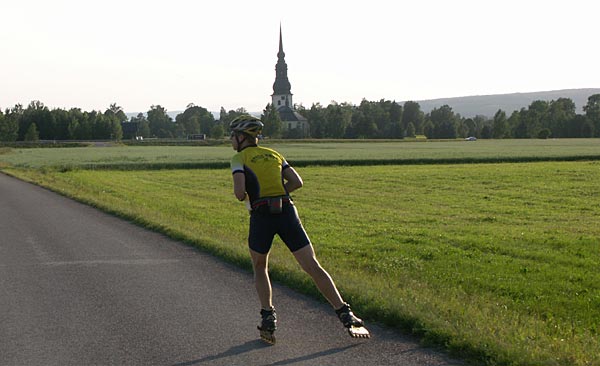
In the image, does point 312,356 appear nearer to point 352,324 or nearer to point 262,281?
point 352,324

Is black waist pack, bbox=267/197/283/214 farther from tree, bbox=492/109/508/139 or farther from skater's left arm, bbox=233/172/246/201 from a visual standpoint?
tree, bbox=492/109/508/139

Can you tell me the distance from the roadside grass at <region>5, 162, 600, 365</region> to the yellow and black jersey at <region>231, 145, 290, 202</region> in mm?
1849

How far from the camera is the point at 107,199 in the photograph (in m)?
23.2

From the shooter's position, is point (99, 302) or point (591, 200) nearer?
point (99, 302)

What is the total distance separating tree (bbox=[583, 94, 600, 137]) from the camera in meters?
148

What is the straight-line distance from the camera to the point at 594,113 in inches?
6265

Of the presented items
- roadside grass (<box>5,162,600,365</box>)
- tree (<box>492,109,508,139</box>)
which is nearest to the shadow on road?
roadside grass (<box>5,162,600,365</box>)

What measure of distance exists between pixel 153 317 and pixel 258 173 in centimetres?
209

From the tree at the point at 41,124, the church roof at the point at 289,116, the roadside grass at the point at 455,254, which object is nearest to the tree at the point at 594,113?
the church roof at the point at 289,116

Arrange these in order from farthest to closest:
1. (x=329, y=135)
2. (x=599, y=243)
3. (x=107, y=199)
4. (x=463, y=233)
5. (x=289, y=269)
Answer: (x=329, y=135)
(x=107, y=199)
(x=463, y=233)
(x=599, y=243)
(x=289, y=269)

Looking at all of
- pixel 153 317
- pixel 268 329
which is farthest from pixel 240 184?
pixel 153 317

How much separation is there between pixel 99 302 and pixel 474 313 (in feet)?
13.4

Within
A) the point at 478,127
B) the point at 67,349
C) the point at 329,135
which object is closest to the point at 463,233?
the point at 67,349

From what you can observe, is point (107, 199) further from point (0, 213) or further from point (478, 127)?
point (478, 127)
